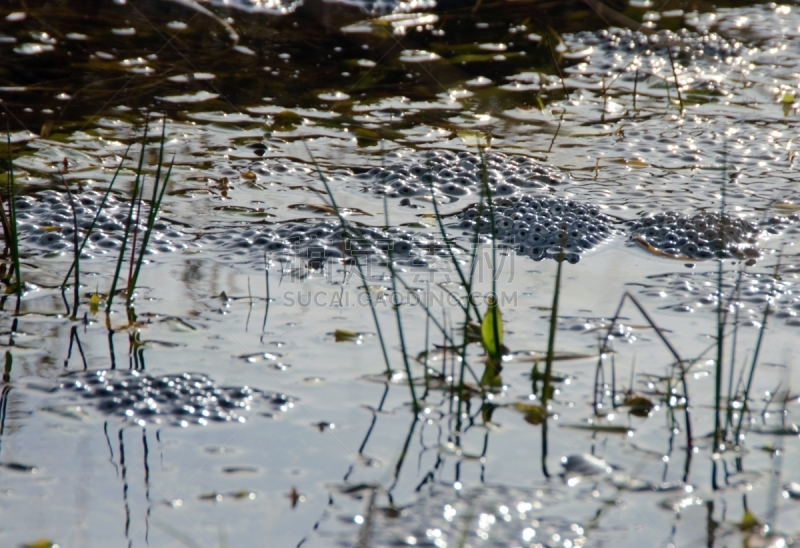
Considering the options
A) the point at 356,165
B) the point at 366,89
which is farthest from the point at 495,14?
the point at 356,165

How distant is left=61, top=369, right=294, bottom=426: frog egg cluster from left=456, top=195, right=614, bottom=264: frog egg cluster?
1.07 m

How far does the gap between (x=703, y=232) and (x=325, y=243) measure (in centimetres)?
115

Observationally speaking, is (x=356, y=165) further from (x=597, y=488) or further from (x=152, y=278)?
(x=597, y=488)

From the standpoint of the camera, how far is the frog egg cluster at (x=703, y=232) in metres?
2.59

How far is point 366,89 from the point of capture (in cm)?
400

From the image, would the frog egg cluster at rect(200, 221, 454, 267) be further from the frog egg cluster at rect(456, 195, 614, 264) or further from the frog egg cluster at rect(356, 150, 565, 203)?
the frog egg cluster at rect(356, 150, 565, 203)

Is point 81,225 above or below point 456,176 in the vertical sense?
below

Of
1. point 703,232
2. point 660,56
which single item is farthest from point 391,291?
point 660,56

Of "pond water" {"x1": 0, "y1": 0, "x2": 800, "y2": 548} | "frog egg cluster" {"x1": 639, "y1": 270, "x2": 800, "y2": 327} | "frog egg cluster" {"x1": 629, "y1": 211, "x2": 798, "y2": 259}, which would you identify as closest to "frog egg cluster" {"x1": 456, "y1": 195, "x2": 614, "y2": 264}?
"pond water" {"x1": 0, "y1": 0, "x2": 800, "y2": 548}

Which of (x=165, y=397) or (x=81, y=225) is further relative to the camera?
(x=81, y=225)

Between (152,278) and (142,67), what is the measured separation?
198 cm

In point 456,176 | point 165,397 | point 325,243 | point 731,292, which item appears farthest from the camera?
point 456,176

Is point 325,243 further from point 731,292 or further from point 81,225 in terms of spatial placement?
point 731,292

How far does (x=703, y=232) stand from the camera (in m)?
2.65
